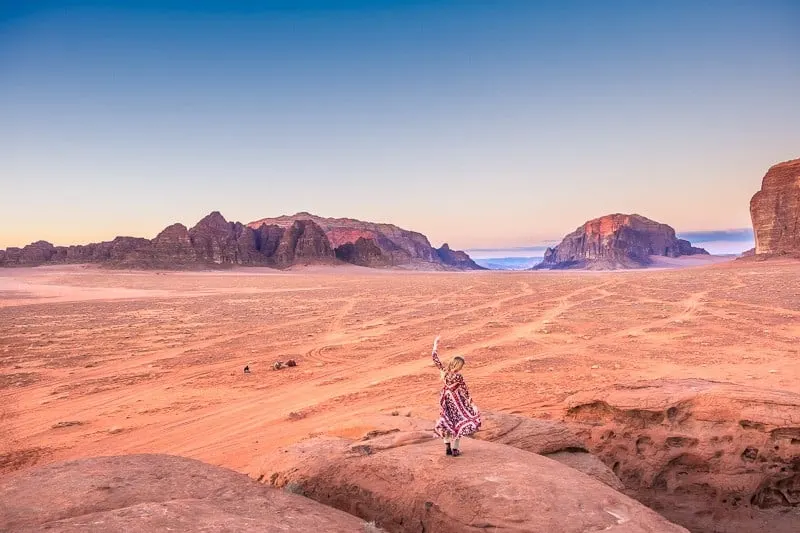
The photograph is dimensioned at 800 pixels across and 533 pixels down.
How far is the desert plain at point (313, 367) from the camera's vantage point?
9.44 meters

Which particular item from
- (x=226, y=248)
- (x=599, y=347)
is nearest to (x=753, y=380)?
(x=599, y=347)

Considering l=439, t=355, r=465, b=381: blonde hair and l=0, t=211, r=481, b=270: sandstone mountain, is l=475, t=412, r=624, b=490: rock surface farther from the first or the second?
l=0, t=211, r=481, b=270: sandstone mountain

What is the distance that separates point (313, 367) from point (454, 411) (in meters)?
10.4

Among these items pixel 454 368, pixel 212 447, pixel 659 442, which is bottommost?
pixel 212 447

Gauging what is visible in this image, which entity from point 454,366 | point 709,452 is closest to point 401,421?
point 454,366

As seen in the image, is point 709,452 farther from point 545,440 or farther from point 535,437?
point 535,437

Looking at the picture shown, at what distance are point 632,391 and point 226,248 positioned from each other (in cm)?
14164

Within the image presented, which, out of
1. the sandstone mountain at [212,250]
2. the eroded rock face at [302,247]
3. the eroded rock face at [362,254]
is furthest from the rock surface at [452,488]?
the eroded rock face at [362,254]

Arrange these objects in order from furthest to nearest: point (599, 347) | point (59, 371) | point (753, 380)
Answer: point (599, 347)
point (59, 371)
point (753, 380)

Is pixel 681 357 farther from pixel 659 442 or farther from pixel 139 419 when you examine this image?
pixel 139 419

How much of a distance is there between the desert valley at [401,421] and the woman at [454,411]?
29 cm

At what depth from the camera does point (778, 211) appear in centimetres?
9175

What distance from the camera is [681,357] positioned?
14.8 metres

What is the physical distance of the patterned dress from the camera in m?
5.48
